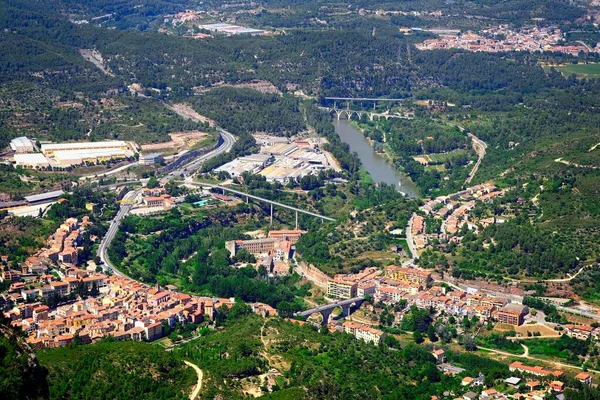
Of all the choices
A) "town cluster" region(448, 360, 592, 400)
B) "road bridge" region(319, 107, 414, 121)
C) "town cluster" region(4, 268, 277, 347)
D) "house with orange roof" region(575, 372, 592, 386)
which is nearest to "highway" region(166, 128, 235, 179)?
"road bridge" region(319, 107, 414, 121)

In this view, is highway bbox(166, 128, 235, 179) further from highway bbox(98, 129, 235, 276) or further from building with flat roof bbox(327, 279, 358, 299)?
building with flat roof bbox(327, 279, 358, 299)

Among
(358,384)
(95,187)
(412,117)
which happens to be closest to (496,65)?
(412,117)

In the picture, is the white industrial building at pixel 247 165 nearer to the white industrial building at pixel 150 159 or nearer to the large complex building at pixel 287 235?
the white industrial building at pixel 150 159

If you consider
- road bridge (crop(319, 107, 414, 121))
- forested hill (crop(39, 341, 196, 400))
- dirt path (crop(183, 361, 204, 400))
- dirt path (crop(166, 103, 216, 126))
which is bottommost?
road bridge (crop(319, 107, 414, 121))

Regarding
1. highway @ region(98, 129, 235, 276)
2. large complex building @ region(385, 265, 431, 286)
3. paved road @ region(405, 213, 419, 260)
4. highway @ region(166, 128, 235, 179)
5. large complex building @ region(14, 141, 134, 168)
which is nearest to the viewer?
large complex building @ region(385, 265, 431, 286)

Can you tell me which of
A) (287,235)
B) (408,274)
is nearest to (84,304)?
(408,274)

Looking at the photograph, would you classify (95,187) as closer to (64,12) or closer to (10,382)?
(10,382)

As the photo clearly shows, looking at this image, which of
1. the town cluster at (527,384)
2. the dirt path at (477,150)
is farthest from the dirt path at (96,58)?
the town cluster at (527,384)
